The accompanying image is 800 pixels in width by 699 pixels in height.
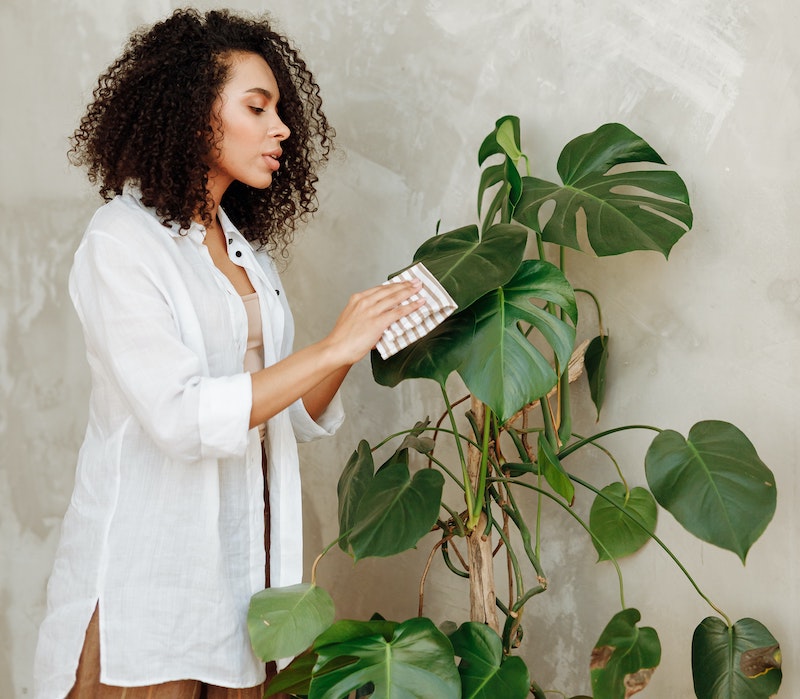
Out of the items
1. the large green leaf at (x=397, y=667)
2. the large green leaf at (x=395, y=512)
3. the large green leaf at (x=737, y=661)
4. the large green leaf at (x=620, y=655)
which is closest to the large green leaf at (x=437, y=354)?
the large green leaf at (x=395, y=512)

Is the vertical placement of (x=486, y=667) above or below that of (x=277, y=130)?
below

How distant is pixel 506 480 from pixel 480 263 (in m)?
0.46

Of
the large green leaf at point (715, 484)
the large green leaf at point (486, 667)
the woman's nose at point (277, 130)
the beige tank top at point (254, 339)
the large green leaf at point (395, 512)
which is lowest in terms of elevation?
the large green leaf at point (486, 667)

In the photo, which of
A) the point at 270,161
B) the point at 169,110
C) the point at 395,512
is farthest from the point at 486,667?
the point at 169,110

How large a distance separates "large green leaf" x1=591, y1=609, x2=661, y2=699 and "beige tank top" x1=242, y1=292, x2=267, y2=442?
0.72m

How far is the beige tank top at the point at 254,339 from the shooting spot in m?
1.81

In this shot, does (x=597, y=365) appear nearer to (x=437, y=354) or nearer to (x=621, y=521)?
(x=621, y=521)

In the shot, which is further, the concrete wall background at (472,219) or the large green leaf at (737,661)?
the concrete wall background at (472,219)

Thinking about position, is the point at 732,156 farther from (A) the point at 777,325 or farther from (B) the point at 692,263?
(A) the point at 777,325

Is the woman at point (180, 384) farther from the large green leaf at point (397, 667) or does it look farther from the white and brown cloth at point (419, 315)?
the large green leaf at point (397, 667)

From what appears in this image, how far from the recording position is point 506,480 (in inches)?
70.2

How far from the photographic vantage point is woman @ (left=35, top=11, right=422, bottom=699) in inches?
59.5

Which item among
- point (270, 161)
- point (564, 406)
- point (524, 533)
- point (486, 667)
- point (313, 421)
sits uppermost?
point (270, 161)

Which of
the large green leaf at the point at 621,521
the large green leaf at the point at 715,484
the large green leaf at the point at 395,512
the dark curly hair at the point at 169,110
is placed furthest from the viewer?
the large green leaf at the point at 621,521
